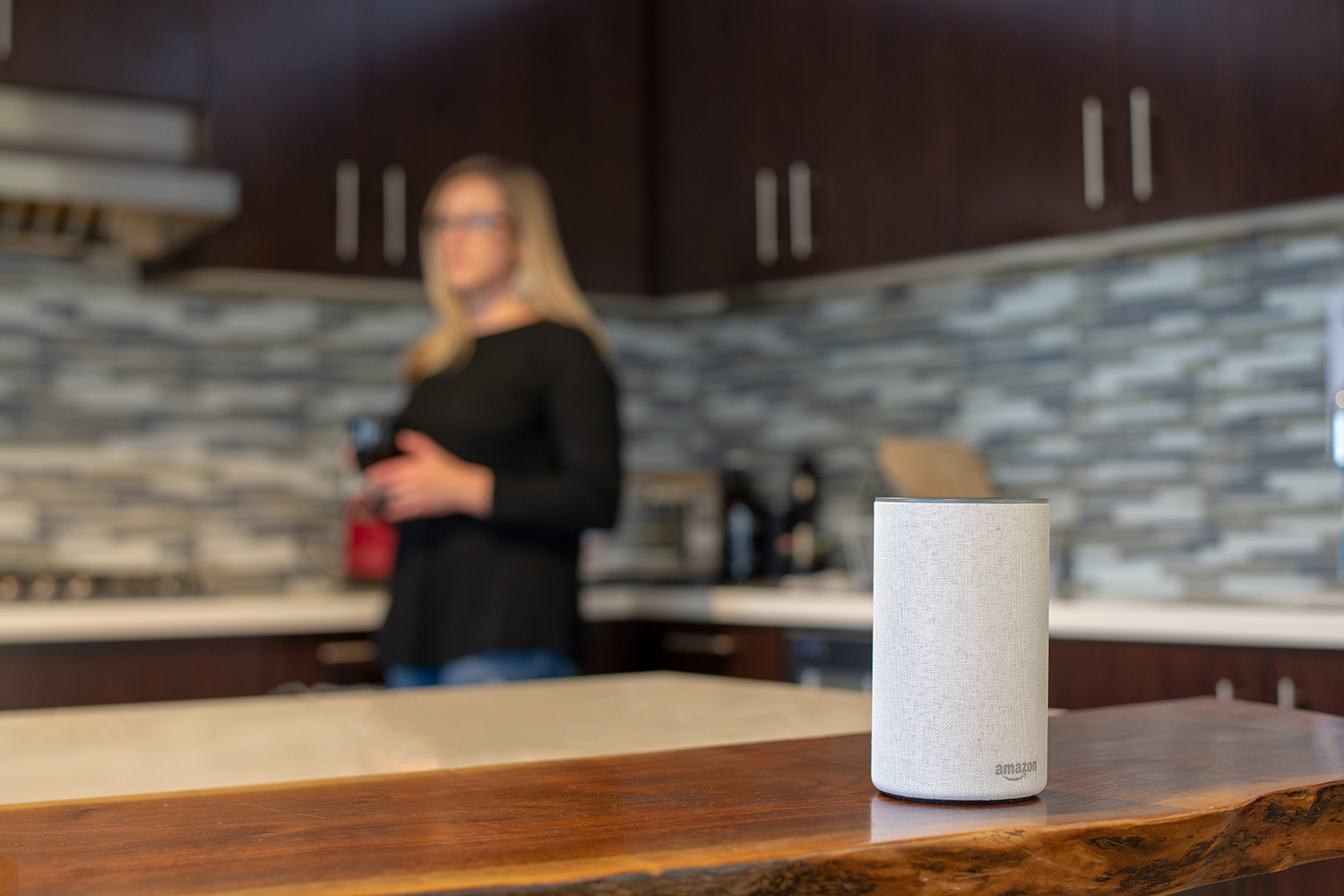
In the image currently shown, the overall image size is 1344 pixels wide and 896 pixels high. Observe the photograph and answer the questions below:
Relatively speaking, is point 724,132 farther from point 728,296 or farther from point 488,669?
point 488,669

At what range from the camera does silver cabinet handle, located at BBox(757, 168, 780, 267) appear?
3.16 m

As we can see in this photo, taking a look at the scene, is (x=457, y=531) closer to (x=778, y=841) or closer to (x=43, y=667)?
(x=43, y=667)

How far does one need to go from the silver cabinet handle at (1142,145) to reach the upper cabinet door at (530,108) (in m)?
1.25

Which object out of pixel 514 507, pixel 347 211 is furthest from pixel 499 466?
pixel 347 211

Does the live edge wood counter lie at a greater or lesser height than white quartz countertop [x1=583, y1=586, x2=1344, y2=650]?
greater

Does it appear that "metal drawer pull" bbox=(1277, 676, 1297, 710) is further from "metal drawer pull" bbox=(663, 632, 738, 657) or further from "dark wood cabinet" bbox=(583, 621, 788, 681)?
"metal drawer pull" bbox=(663, 632, 738, 657)

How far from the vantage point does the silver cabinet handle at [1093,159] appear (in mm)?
2549

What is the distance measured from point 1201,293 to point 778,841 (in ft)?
7.46

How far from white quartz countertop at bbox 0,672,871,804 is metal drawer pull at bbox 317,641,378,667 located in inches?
48.0

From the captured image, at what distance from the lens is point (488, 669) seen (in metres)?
2.13

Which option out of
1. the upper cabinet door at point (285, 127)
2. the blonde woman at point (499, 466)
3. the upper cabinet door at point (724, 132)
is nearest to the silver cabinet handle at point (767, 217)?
the upper cabinet door at point (724, 132)

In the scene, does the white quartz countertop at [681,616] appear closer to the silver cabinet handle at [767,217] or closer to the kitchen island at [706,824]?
the silver cabinet handle at [767,217]

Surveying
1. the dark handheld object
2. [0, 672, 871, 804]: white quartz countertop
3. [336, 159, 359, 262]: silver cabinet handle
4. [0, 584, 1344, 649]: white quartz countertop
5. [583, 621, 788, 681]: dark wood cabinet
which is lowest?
[583, 621, 788, 681]: dark wood cabinet

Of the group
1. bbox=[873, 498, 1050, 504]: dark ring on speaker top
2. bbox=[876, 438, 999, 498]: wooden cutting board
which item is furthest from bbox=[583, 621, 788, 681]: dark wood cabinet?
bbox=[873, 498, 1050, 504]: dark ring on speaker top
